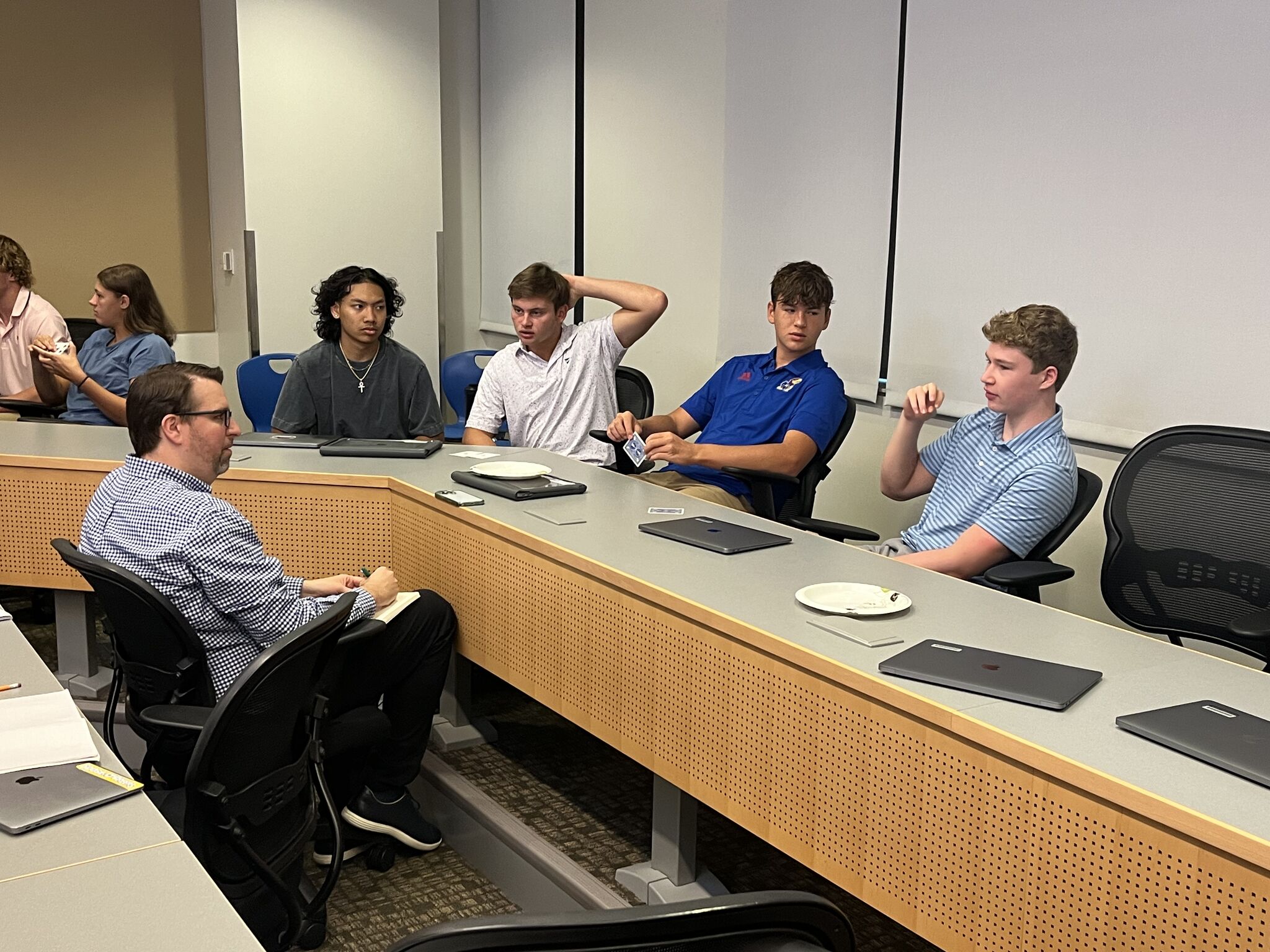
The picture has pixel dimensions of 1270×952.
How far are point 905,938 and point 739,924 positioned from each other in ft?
5.22

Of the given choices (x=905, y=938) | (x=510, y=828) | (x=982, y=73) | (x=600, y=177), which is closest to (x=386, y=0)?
(x=600, y=177)

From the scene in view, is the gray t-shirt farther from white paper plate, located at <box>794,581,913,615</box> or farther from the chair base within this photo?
white paper plate, located at <box>794,581,913,615</box>

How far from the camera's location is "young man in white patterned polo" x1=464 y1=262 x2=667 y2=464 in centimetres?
374

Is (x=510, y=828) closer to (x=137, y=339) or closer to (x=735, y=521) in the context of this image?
(x=735, y=521)

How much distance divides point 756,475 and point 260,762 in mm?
1770

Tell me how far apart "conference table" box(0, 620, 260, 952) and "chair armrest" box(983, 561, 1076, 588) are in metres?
1.68

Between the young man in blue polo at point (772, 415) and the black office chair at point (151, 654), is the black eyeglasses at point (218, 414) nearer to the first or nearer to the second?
the black office chair at point (151, 654)

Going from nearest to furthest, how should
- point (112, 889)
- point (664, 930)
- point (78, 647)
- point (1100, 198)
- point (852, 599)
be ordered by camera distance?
1. point (664, 930)
2. point (112, 889)
3. point (852, 599)
4. point (1100, 198)
5. point (78, 647)

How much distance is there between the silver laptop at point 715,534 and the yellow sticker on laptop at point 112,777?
3.97 feet

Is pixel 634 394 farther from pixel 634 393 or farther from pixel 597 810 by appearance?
pixel 597 810

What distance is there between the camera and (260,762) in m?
1.89

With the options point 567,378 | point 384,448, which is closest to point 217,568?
point 384,448

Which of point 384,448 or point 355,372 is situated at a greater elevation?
point 355,372

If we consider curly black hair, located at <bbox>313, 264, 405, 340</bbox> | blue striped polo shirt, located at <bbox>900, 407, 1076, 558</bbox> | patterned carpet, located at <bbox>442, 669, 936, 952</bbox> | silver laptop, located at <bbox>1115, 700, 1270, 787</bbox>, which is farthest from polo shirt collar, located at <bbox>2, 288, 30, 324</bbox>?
silver laptop, located at <bbox>1115, 700, 1270, 787</bbox>
